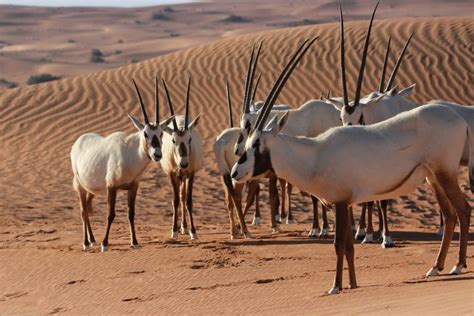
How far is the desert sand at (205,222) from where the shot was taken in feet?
26.3

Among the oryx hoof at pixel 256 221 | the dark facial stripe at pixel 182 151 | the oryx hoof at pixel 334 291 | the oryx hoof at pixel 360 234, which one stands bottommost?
the oryx hoof at pixel 334 291

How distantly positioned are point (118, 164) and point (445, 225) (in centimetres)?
445

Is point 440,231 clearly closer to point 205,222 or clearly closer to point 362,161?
point 205,222

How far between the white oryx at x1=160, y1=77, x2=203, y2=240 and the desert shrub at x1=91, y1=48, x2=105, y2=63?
4804 cm

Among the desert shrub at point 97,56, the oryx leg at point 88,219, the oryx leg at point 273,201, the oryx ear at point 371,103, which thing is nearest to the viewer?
the oryx ear at point 371,103

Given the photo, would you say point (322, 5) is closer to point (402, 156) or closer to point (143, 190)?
point (143, 190)

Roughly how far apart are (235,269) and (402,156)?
2405 mm

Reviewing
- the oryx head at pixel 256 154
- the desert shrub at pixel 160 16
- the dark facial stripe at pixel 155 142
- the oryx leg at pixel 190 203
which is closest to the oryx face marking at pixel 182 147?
the oryx leg at pixel 190 203

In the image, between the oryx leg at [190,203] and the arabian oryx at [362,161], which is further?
the oryx leg at [190,203]

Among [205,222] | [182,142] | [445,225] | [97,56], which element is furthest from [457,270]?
[97,56]

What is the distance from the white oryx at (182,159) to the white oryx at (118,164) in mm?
366

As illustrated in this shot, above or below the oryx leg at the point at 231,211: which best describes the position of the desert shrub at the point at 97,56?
above

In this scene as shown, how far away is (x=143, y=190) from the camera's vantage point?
1709cm

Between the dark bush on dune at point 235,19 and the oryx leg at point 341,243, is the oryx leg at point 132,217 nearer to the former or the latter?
the oryx leg at point 341,243
